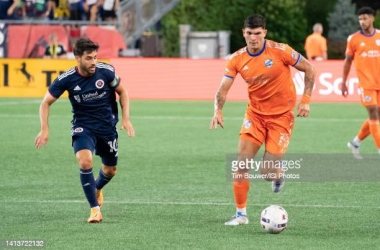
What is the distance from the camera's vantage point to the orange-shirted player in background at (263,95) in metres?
9.63

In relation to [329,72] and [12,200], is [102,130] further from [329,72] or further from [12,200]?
[329,72]

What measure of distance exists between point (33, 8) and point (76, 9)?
1470 mm

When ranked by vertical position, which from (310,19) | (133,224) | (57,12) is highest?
(133,224)

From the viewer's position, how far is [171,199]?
11180 mm

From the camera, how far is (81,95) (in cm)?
988

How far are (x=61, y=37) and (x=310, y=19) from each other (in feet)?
75.9

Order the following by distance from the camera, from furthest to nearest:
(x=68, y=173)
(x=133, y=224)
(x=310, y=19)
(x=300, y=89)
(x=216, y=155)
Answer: (x=310, y=19) < (x=300, y=89) < (x=216, y=155) < (x=68, y=173) < (x=133, y=224)

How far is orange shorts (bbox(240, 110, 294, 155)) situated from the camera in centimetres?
995

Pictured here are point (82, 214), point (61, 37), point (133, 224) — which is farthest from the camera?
point (61, 37)

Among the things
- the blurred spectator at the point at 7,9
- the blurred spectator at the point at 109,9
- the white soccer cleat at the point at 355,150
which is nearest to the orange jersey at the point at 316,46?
the blurred spectator at the point at 109,9

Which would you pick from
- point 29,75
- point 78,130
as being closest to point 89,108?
point 78,130

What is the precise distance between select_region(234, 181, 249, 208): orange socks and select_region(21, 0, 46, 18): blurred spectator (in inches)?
1004

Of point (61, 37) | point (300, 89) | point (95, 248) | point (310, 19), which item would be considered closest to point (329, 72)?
point (300, 89)

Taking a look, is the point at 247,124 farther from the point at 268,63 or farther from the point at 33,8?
the point at 33,8
